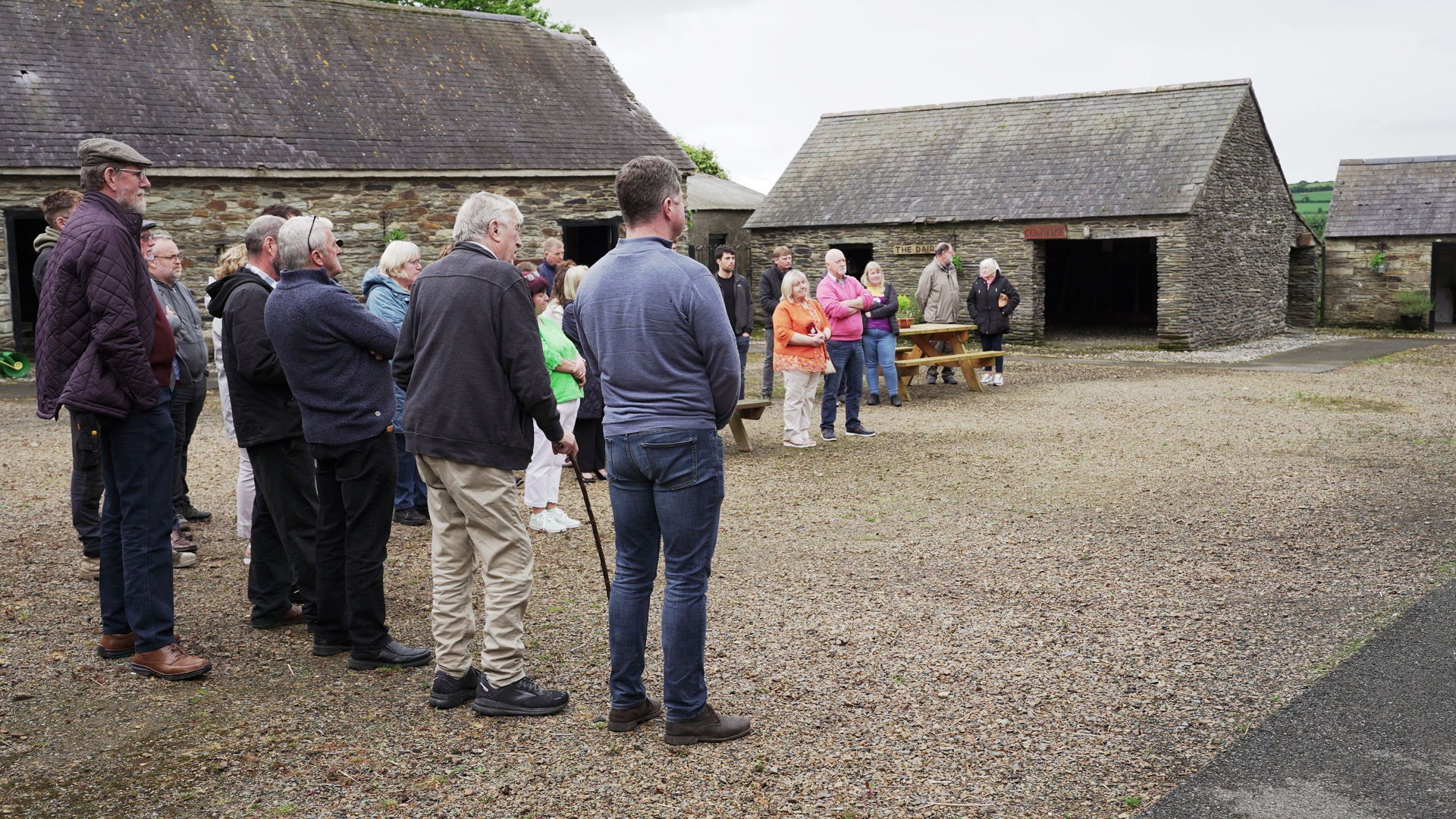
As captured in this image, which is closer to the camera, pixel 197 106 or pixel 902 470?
pixel 902 470

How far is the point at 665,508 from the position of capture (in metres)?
3.85

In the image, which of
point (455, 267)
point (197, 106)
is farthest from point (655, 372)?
point (197, 106)

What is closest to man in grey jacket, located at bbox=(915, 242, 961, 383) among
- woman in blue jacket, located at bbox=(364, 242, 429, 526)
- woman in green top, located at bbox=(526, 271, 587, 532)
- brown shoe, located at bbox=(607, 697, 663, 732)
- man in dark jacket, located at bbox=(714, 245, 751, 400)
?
man in dark jacket, located at bbox=(714, 245, 751, 400)

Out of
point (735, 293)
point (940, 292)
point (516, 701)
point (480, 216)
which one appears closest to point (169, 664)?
point (516, 701)

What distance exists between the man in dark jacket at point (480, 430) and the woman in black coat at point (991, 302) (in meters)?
11.2

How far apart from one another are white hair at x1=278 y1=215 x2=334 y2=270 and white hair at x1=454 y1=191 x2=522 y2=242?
0.75 metres

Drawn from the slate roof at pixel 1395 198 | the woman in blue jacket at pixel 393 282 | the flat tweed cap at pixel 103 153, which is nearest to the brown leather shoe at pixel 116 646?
the woman in blue jacket at pixel 393 282

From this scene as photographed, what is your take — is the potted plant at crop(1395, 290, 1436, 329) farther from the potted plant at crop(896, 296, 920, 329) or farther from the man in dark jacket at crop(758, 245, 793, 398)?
the man in dark jacket at crop(758, 245, 793, 398)

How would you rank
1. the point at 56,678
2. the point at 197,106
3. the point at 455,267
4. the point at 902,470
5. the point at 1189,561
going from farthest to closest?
1. the point at 197,106
2. the point at 902,470
3. the point at 1189,561
4. the point at 56,678
5. the point at 455,267

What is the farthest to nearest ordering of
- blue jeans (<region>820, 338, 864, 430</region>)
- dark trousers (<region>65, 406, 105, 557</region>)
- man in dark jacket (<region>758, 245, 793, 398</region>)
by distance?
man in dark jacket (<region>758, 245, 793, 398</region>), blue jeans (<region>820, 338, 864, 430</region>), dark trousers (<region>65, 406, 105, 557</region>)

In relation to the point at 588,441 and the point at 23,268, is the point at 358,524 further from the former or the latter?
the point at 23,268

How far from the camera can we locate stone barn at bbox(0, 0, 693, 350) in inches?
655

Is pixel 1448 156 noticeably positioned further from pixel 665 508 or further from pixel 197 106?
pixel 665 508

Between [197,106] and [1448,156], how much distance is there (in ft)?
90.8
